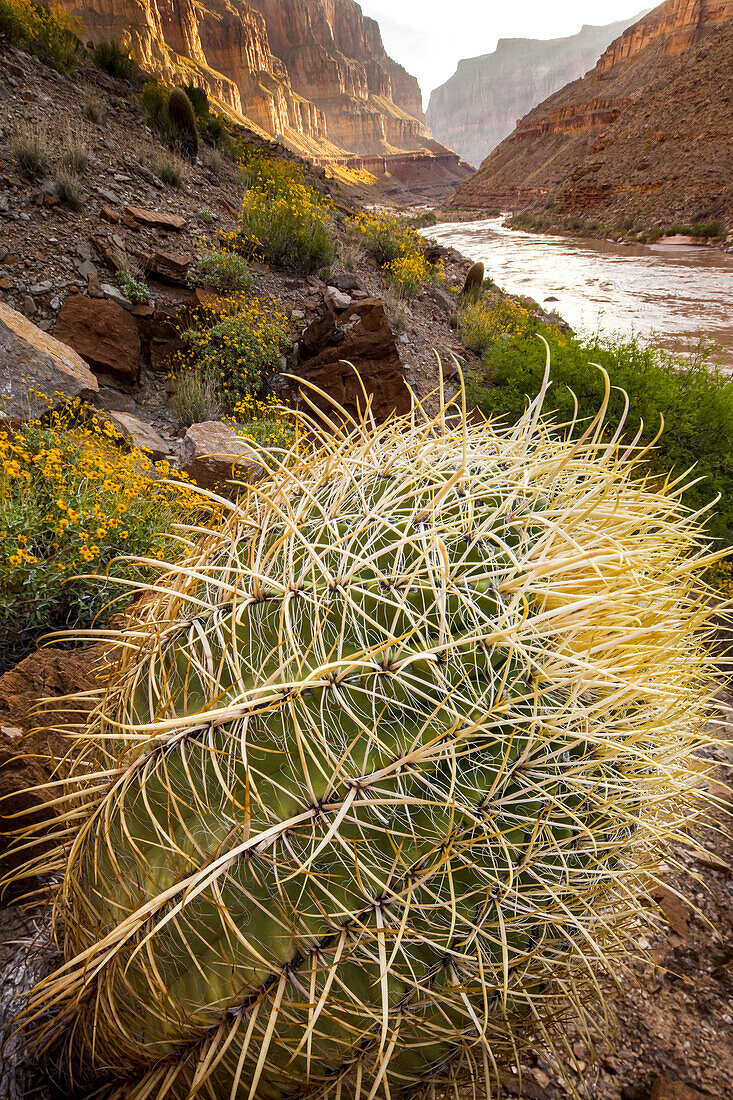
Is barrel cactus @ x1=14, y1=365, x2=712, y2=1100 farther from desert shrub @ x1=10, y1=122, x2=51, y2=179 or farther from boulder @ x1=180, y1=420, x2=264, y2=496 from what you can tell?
desert shrub @ x1=10, y1=122, x2=51, y2=179

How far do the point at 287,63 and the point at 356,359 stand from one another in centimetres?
12469

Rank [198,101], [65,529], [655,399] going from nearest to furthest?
1. [65,529]
2. [655,399]
3. [198,101]

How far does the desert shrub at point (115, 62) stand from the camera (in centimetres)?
973

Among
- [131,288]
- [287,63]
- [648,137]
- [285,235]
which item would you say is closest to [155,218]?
[131,288]

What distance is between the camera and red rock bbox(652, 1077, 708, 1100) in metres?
1.44

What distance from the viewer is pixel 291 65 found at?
97.6 m

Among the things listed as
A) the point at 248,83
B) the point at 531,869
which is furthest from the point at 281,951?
the point at 248,83

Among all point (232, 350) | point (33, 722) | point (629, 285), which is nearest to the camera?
point (33, 722)

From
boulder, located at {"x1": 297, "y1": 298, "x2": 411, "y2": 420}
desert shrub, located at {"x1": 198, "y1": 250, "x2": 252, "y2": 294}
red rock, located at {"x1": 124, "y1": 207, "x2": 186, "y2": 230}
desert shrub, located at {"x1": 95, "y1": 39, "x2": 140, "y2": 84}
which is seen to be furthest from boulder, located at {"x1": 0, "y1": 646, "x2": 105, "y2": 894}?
desert shrub, located at {"x1": 95, "y1": 39, "x2": 140, "y2": 84}

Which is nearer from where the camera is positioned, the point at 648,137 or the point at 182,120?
the point at 182,120

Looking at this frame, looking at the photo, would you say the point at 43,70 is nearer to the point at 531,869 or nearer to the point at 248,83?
the point at 531,869

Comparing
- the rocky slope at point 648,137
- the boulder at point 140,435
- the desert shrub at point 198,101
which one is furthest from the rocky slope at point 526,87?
the boulder at point 140,435

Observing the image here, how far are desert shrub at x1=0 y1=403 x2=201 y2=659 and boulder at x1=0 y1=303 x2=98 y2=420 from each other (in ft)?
2.02

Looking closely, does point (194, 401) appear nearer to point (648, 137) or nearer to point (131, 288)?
point (131, 288)
